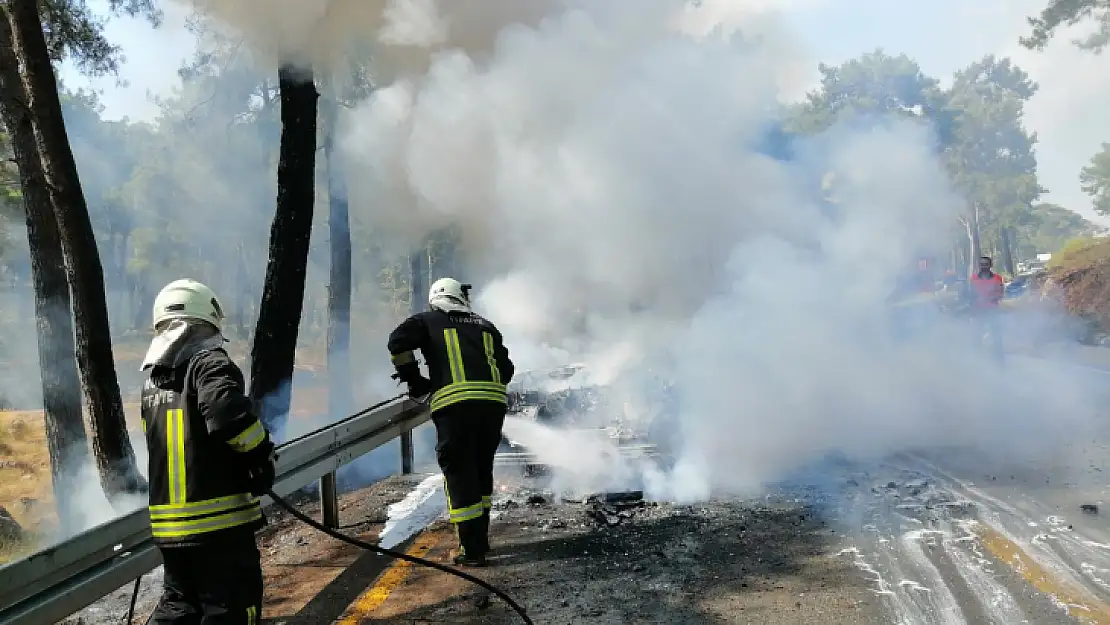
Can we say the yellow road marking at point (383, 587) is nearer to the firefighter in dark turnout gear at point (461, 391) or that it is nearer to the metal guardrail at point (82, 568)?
the firefighter in dark turnout gear at point (461, 391)

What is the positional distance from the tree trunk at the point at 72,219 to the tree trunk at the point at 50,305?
0.41 m

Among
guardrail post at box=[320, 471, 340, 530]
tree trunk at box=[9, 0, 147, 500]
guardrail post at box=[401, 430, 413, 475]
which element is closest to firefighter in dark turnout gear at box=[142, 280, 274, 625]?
guardrail post at box=[320, 471, 340, 530]

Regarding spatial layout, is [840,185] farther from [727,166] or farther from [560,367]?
[560,367]

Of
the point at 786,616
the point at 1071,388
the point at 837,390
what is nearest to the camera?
the point at 786,616

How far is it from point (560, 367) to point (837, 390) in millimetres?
3111

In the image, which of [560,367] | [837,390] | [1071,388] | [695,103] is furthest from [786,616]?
[1071,388]

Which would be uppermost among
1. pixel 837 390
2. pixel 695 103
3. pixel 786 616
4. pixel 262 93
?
pixel 262 93

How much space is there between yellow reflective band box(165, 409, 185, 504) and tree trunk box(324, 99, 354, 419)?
14.2m

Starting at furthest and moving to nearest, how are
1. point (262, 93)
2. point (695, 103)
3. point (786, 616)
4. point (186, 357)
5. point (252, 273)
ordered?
point (252, 273)
point (262, 93)
point (695, 103)
point (786, 616)
point (186, 357)

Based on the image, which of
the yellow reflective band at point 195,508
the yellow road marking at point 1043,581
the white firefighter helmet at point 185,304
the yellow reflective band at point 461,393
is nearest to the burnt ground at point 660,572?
the yellow road marking at point 1043,581

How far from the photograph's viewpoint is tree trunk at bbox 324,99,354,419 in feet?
55.3

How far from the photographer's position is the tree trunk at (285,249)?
291 inches

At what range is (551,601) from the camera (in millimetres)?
3883

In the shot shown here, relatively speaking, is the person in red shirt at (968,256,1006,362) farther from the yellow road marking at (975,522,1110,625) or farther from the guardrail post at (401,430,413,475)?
the guardrail post at (401,430,413,475)
